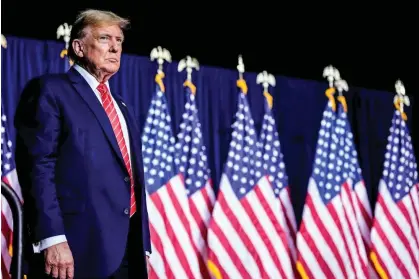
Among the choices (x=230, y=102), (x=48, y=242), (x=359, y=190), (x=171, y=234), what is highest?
(x=230, y=102)

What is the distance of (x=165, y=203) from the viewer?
4.29 metres

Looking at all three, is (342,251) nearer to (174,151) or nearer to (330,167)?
(330,167)

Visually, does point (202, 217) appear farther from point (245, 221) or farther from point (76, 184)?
point (76, 184)

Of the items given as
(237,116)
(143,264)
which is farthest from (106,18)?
(237,116)

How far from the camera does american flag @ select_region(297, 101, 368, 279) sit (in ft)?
15.2

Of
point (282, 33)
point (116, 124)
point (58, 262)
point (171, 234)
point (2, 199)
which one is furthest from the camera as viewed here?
point (282, 33)

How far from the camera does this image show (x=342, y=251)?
15.3 feet

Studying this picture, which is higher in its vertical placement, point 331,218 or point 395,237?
point 331,218

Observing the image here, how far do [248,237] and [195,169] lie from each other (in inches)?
21.1

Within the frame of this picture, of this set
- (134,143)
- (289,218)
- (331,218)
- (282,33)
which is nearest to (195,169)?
(289,218)

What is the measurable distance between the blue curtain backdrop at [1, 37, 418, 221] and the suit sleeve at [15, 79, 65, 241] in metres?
2.10

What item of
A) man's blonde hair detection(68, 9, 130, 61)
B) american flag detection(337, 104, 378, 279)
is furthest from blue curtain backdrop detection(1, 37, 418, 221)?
man's blonde hair detection(68, 9, 130, 61)

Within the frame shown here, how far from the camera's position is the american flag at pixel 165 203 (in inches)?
165

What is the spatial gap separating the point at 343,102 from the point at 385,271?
3.92ft
